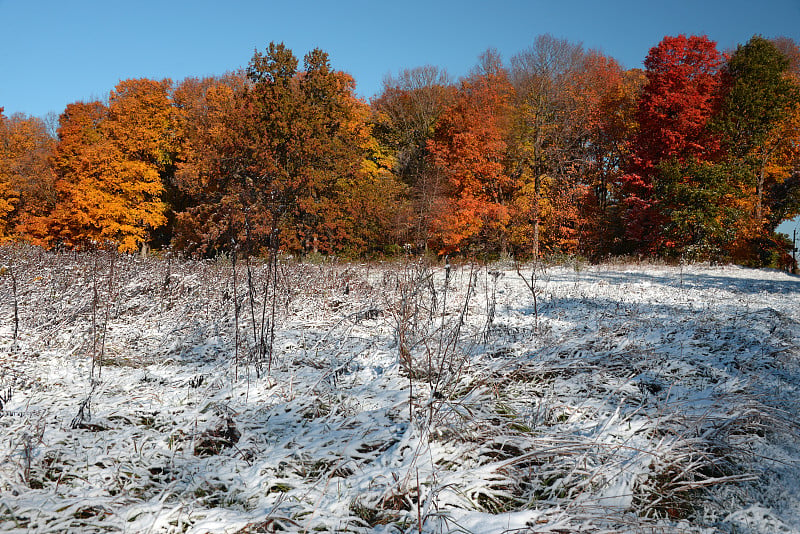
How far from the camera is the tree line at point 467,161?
16312 mm

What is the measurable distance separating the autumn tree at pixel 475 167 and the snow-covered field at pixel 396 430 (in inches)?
577

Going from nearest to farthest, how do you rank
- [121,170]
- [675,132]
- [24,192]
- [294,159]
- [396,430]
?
[396,430] < [294,159] < [675,132] < [121,170] < [24,192]

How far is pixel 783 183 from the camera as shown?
19.6 metres

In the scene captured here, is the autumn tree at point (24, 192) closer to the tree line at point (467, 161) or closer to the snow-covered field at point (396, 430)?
the tree line at point (467, 161)

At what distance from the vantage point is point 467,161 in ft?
67.4

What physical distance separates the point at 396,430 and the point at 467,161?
19276 millimetres

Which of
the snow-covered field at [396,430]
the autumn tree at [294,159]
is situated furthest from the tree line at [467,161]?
the snow-covered field at [396,430]

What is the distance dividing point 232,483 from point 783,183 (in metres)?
25.9

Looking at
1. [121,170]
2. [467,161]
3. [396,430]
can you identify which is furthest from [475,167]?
[396,430]

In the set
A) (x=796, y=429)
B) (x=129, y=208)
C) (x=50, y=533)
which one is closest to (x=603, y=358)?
(x=796, y=429)

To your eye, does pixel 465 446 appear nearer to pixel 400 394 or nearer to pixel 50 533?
pixel 400 394

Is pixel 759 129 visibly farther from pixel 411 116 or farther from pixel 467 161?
pixel 411 116

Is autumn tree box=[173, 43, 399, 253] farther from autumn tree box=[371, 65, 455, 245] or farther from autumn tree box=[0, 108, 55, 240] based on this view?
autumn tree box=[0, 108, 55, 240]

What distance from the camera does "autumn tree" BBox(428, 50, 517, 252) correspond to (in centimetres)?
1939
